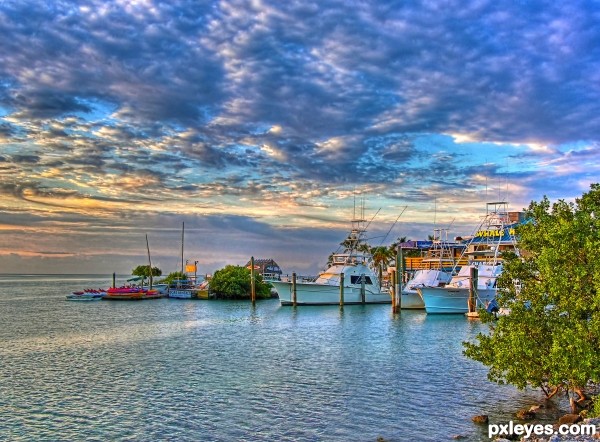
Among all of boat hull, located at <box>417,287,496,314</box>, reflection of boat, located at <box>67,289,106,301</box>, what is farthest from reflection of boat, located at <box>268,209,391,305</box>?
reflection of boat, located at <box>67,289,106,301</box>

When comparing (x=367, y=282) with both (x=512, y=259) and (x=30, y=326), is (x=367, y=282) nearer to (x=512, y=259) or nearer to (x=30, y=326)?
(x=30, y=326)

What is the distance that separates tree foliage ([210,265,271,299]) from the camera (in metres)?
84.1

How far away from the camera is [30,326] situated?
48188mm

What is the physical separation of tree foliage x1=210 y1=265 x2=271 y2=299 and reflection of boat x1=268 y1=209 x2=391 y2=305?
15205 mm

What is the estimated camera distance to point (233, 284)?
8394 cm

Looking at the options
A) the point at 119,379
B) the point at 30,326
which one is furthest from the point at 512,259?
the point at 30,326

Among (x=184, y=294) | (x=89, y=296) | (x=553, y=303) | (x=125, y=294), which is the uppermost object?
(x=553, y=303)

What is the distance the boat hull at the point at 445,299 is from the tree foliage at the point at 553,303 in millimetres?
38128

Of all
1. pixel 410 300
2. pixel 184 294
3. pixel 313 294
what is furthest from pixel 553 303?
pixel 184 294

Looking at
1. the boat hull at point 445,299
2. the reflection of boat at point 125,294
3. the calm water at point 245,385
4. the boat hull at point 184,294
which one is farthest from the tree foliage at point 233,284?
the calm water at point 245,385

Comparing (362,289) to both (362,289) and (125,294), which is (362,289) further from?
(125,294)

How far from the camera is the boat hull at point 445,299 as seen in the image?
56875 mm

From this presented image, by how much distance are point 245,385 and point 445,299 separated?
37.7m

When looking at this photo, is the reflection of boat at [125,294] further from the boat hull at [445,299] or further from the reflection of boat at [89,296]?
the boat hull at [445,299]
